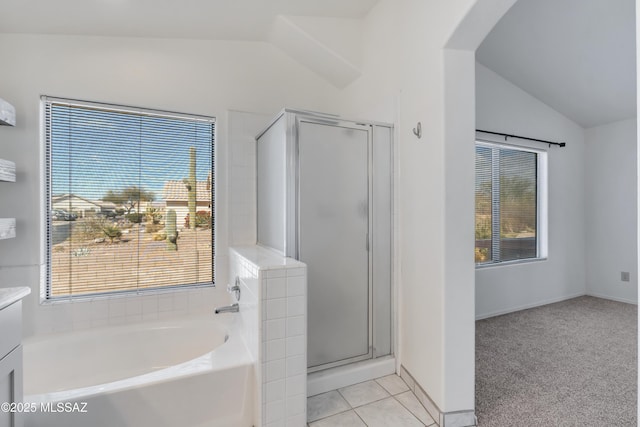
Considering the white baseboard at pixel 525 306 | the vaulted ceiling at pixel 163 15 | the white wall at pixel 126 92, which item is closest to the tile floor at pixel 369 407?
the white wall at pixel 126 92

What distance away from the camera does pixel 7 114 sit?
1.89 m

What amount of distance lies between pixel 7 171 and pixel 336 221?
210cm

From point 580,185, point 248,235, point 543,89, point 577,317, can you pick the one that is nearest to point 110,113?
point 248,235

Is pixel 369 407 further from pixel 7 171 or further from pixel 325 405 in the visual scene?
pixel 7 171

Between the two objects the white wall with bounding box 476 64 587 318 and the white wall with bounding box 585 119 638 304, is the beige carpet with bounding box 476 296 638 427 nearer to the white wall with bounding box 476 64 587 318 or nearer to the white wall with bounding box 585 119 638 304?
the white wall with bounding box 476 64 587 318

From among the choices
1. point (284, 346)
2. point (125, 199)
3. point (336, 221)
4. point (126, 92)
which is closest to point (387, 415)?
point (284, 346)

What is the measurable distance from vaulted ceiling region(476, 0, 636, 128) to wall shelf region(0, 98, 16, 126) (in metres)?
3.86

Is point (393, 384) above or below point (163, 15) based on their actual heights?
below

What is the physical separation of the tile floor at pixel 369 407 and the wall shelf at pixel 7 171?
2.34 m

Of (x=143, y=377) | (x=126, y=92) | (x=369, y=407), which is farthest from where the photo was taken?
(x=126, y=92)

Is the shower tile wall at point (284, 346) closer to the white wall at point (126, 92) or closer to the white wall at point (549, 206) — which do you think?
the white wall at point (126, 92)

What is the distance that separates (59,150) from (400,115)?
2.45 m

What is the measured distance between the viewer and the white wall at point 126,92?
203cm

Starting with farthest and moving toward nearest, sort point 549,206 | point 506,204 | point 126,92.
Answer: point 549,206 → point 506,204 → point 126,92
